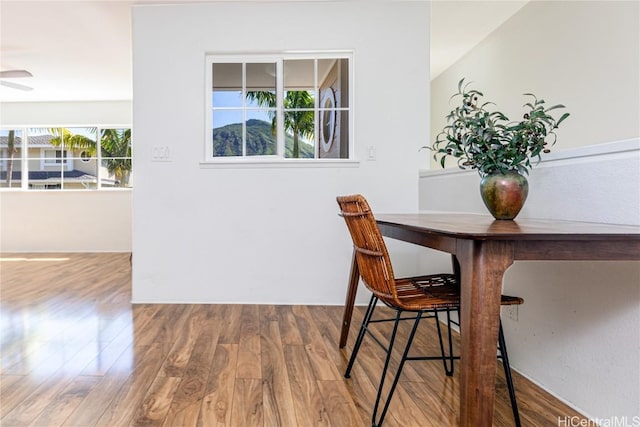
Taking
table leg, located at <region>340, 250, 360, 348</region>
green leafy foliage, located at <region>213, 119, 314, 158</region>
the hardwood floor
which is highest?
green leafy foliage, located at <region>213, 119, 314, 158</region>

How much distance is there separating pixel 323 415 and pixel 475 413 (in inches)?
25.2

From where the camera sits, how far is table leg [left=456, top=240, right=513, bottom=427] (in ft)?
3.37

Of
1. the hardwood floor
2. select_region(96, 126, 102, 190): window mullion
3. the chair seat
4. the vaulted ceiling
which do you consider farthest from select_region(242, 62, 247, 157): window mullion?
select_region(96, 126, 102, 190): window mullion

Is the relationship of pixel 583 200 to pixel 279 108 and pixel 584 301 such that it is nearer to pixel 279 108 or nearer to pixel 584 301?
pixel 584 301

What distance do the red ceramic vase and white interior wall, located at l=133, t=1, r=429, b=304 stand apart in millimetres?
1438

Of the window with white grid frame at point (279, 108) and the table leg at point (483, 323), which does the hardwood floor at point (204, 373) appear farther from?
the window with white grid frame at point (279, 108)

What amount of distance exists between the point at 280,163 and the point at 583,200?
2.05m

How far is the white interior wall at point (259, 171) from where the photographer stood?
9.78 ft

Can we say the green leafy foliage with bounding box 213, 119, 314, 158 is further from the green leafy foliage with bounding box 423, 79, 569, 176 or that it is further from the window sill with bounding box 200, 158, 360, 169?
the green leafy foliage with bounding box 423, 79, 569, 176

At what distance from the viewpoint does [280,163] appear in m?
3.02

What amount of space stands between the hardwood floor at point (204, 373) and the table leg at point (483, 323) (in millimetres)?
472

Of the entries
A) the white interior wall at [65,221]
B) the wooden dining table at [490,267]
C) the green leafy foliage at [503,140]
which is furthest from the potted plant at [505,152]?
the white interior wall at [65,221]

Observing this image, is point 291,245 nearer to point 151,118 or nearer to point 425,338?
point 425,338

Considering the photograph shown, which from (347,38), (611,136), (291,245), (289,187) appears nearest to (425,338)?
(291,245)
